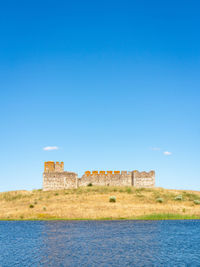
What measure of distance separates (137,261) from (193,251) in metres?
5.97

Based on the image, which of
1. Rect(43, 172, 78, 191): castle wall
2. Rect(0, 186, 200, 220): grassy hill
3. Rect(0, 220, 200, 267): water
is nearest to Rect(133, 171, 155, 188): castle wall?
Rect(0, 186, 200, 220): grassy hill

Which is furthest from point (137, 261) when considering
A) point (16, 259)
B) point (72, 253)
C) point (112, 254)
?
point (16, 259)

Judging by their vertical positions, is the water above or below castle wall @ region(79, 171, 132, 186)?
below

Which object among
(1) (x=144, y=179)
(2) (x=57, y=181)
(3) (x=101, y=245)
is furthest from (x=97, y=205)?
(3) (x=101, y=245)

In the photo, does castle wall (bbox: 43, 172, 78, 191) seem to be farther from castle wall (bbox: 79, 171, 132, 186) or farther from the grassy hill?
castle wall (bbox: 79, 171, 132, 186)

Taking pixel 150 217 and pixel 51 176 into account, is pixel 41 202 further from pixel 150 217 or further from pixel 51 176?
pixel 150 217

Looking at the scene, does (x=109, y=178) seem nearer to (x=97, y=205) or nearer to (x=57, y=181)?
(x=57, y=181)

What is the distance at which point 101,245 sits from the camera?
28422 mm

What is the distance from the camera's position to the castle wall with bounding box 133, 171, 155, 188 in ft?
250

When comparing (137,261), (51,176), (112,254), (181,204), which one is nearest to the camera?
(137,261)

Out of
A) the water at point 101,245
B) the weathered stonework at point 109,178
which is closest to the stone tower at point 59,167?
the weathered stonework at point 109,178

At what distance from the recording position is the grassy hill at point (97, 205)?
49688 millimetres

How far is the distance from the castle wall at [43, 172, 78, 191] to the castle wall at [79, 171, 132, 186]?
4.28 meters

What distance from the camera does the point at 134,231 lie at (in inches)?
1406
